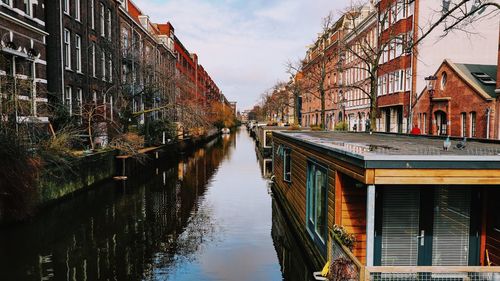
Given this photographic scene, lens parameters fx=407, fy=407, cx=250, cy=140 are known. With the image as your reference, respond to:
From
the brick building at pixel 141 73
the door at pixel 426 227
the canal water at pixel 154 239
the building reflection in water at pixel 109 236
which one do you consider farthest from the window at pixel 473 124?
the brick building at pixel 141 73

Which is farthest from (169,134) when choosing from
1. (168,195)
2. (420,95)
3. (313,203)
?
(313,203)

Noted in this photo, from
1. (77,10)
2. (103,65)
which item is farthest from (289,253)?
(103,65)

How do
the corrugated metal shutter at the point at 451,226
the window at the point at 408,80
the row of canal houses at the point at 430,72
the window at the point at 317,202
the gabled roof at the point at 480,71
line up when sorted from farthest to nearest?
the window at the point at 408,80 < the row of canal houses at the point at 430,72 < the gabled roof at the point at 480,71 < the window at the point at 317,202 < the corrugated metal shutter at the point at 451,226

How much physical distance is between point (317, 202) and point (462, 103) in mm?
18799

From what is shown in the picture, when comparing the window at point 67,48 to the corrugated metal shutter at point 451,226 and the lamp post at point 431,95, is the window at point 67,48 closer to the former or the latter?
the lamp post at point 431,95

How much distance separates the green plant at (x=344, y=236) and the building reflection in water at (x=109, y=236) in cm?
496

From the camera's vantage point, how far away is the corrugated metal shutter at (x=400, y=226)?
7.71 m

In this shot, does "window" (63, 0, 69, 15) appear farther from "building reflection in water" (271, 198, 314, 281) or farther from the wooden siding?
the wooden siding

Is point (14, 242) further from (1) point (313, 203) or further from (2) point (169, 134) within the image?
(2) point (169, 134)

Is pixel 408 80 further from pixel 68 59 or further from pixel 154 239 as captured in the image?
pixel 154 239

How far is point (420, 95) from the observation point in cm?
2975

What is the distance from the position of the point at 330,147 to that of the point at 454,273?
3.16 m

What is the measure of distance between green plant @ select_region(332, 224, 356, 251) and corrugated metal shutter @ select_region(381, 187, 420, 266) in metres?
0.87

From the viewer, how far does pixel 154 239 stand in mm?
12977
